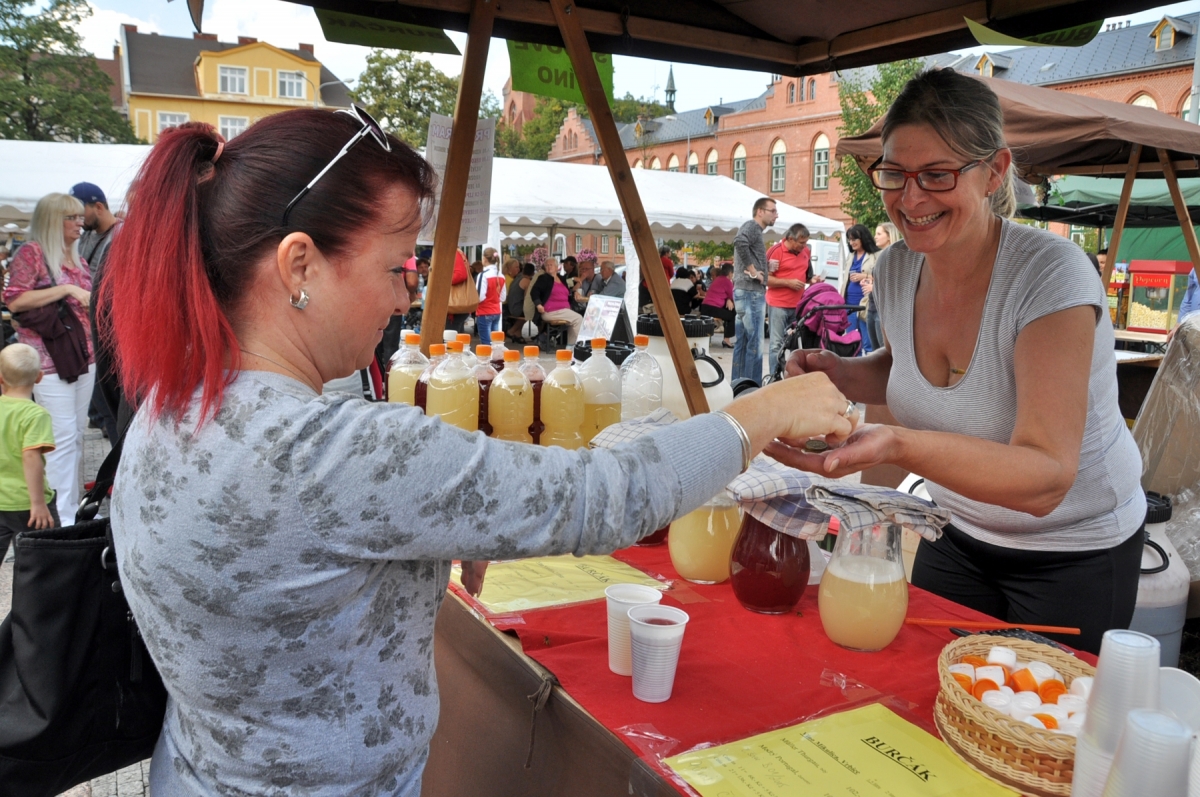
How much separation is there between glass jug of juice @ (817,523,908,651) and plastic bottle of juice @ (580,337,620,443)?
1058mm

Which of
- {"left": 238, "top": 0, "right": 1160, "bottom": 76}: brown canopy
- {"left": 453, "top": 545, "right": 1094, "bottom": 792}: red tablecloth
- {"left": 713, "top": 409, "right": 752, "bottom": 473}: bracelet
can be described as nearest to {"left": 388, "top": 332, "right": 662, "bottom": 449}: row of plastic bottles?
{"left": 453, "top": 545, "right": 1094, "bottom": 792}: red tablecloth

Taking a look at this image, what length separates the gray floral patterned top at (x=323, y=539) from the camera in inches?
35.4

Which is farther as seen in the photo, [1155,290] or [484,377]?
[1155,290]

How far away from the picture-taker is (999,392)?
1.67 metres

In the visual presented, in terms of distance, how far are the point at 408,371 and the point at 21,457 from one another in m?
2.51

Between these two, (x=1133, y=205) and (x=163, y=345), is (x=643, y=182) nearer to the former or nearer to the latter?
(x=1133, y=205)

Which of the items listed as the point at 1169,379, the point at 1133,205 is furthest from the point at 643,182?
the point at 1169,379

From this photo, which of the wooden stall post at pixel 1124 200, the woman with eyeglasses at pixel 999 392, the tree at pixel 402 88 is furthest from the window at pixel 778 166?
the woman with eyeglasses at pixel 999 392

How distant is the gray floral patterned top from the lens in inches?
35.4

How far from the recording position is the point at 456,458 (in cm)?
92

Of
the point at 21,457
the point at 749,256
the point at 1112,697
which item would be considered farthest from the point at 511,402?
the point at 749,256

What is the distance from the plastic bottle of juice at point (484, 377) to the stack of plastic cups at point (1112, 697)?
170cm

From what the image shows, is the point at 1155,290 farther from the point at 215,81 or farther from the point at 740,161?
the point at 215,81

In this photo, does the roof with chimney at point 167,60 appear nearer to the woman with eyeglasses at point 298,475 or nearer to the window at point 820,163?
the window at point 820,163
